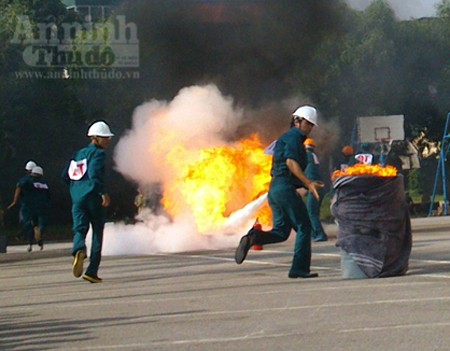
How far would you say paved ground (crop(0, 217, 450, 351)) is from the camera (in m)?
8.37

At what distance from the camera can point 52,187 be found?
40031 mm

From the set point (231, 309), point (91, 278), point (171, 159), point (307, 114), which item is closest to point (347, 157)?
point (171, 159)

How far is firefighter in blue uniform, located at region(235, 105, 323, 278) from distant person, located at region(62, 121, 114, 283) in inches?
81.6

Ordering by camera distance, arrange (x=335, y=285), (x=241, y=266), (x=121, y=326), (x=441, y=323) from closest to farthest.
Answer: (x=441, y=323)
(x=121, y=326)
(x=335, y=285)
(x=241, y=266)

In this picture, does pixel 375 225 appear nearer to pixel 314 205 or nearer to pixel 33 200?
pixel 314 205

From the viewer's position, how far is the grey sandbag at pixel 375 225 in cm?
1252

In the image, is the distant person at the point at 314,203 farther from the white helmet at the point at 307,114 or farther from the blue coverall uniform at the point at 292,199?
the white helmet at the point at 307,114

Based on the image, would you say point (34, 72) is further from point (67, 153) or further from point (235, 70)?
point (235, 70)

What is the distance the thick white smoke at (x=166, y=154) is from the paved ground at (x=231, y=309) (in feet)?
13.5

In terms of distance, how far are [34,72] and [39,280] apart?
2753 centimetres

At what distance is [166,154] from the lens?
20875 millimetres

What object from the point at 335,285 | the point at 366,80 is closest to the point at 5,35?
the point at 366,80

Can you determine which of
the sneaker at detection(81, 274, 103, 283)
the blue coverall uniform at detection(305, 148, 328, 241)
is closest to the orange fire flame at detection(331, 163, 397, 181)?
the sneaker at detection(81, 274, 103, 283)

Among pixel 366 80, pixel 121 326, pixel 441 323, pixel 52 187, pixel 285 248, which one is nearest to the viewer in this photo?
pixel 441 323
